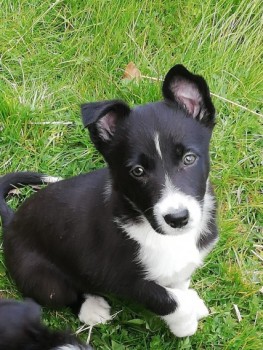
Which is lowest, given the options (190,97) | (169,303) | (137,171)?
(169,303)

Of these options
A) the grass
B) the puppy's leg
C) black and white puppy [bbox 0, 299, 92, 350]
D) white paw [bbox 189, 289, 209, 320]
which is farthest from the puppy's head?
the grass

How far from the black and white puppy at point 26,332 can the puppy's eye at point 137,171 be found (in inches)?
32.3

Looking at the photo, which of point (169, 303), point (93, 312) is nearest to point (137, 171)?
point (169, 303)

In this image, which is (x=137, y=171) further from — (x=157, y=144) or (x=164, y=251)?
(x=164, y=251)

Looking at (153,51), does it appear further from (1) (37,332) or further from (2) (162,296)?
(1) (37,332)

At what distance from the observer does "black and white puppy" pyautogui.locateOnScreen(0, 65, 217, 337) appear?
3352 millimetres

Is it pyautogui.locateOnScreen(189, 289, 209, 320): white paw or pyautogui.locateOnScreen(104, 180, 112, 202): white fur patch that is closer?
pyautogui.locateOnScreen(104, 180, 112, 202): white fur patch

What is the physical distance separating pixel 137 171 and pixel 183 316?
1025 millimetres

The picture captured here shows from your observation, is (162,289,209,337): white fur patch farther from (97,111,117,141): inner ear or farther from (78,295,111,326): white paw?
(97,111,117,141): inner ear

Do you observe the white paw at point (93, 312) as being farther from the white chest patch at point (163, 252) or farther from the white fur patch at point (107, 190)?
the white fur patch at point (107, 190)

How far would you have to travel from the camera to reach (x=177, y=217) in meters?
3.32

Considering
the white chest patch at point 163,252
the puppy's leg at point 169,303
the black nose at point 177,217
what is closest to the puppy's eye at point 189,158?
the black nose at point 177,217

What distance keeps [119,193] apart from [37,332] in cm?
98

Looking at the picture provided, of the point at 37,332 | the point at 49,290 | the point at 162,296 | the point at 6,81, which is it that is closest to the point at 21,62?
the point at 6,81
